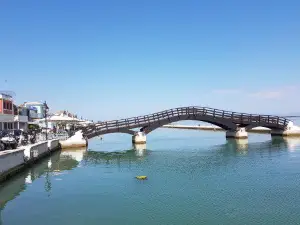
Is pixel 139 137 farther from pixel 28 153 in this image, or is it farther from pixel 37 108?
pixel 37 108

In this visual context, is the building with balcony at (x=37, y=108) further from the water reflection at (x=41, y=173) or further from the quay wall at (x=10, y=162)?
the quay wall at (x=10, y=162)

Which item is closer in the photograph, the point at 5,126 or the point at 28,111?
the point at 5,126

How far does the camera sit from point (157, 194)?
2255cm

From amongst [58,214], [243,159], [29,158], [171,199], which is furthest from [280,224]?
[29,158]

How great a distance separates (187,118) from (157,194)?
39.9 m

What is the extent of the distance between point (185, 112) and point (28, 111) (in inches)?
1663

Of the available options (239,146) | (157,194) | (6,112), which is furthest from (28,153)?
(239,146)

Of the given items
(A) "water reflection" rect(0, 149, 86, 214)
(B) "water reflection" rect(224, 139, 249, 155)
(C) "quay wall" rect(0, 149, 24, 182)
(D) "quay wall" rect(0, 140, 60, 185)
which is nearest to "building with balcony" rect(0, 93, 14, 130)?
(A) "water reflection" rect(0, 149, 86, 214)

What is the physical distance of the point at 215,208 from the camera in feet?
62.0

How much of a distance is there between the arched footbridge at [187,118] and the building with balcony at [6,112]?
490 inches

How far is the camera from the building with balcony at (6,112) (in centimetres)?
5388

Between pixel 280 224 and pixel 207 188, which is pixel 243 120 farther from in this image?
pixel 280 224

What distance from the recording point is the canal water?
698 inches

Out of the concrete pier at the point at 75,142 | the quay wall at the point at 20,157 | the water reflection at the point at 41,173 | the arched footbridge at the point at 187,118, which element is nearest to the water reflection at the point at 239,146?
the arched footbridge at the point at 187,118
